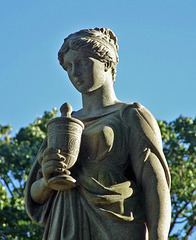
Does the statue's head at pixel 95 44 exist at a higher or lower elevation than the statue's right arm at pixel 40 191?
higher

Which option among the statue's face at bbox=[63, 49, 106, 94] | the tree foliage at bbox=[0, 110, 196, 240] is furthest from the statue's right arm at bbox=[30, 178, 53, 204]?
the tree foliage at bbox=[0, 110, 196, 240]

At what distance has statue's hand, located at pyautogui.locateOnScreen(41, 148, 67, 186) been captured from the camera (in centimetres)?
721

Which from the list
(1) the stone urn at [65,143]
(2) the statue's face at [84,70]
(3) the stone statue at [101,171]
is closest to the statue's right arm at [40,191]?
(3) the stone statue at [101,171]

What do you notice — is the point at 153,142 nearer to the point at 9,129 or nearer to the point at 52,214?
the point at 52,214

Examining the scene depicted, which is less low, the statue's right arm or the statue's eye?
the statue's eye

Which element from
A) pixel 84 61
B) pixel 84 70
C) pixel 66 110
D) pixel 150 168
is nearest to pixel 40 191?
pixel 66 110

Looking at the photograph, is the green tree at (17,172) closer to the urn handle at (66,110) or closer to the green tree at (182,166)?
the green tree at (182,166)

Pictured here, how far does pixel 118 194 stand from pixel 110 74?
6.03 feet

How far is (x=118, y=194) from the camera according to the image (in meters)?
7.21

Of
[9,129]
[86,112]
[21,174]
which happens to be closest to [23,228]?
[21,174]

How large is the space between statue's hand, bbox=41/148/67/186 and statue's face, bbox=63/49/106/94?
119cm

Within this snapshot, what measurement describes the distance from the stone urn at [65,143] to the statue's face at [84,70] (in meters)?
0.86

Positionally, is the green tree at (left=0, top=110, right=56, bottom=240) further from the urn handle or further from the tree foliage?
the urn handle

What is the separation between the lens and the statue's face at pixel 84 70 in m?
8.08
